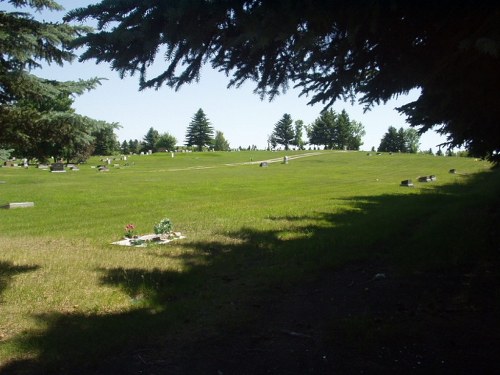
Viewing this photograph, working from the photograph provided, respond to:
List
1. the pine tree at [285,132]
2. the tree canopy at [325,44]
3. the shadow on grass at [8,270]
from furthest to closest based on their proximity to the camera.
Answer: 1. the pine tree at [285,132]
2. the shadow on grass at [8,270]
3. the tree canopy at [325,44]

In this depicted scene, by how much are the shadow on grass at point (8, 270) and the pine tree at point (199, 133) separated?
10397 centimetres

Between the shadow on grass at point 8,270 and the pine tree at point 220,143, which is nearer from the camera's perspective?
the shadow on grass at point 8,270

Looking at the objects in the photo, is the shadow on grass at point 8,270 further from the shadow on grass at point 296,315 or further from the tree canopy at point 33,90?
the tree canopy at point 33,90

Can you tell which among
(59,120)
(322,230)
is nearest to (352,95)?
(59,120)

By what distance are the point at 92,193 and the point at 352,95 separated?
19554 millimetres

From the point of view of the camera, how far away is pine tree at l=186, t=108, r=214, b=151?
367 ft

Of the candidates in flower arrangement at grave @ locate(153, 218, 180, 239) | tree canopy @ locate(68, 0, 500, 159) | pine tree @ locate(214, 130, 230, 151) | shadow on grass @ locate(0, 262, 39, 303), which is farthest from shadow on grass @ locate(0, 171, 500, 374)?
pine tree @ locate(214, 130, 230, 151)

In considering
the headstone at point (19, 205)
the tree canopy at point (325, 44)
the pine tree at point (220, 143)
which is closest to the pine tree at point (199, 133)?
A: the pine tree at point (220, 143)

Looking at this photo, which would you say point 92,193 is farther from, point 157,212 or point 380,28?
point 380,28

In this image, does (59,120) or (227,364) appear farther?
(59,120)

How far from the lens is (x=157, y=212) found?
16.8 metres

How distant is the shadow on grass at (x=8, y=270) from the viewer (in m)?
7.24

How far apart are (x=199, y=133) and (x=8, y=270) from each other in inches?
4155

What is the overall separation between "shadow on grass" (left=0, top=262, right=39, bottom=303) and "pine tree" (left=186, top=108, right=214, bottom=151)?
104 metres
